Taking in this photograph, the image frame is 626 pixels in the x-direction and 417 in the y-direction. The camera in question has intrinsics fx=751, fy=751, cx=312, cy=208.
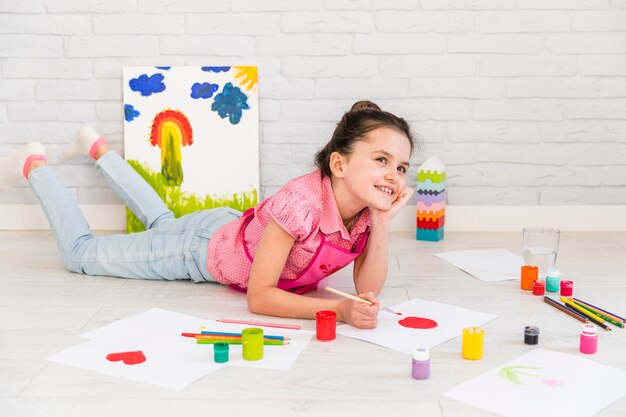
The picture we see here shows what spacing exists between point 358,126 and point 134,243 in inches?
30.7

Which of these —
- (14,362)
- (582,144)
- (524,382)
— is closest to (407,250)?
(582,144)

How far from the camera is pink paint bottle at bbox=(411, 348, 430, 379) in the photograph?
1.41m

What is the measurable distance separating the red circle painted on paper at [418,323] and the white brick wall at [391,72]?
3.63 ft

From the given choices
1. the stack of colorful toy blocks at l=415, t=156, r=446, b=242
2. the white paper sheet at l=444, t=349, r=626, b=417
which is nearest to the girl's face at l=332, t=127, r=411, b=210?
the white paper sheet at l=444, t=349, r=626, b=417

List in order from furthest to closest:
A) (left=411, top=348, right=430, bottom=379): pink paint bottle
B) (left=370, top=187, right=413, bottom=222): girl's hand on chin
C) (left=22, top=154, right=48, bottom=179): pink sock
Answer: (left=22, top=154, right=48, bottom=179): pink sock → (left=370, top=187, right=413, bottom=222): girl's hand on chin → (left=411, top=348, right=430, bottom=379): pink paint bottle

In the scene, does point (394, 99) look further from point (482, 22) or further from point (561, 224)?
point (561, 224)

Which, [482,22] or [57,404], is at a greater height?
[482,22]

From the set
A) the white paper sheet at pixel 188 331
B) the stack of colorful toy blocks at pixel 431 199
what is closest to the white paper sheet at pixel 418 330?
the white paper sheet at pixel 188 331

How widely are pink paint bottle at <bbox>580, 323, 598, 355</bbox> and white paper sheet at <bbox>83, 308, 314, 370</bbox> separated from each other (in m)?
0.57

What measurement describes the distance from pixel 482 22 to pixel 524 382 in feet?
5.38

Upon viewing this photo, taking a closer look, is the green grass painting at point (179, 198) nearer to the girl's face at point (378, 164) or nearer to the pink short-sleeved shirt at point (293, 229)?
the pink short-sleeved shirt at point (293, 229)

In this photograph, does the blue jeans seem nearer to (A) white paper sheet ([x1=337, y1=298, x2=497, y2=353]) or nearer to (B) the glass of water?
(A) white paper sheet ([x1=337, y1=298, x2=497, y2=353])

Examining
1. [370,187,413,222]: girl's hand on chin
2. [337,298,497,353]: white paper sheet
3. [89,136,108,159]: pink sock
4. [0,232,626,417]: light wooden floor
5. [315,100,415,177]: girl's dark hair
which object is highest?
[315,100,415,177]: girl's dark hair

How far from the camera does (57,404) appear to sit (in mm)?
1321
